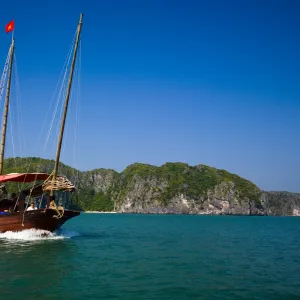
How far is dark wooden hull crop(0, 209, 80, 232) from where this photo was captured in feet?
107

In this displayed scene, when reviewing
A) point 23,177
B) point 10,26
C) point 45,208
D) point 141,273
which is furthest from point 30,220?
point 10,26

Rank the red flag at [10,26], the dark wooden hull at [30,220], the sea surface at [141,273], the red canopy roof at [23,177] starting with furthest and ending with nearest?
the red flag at [10,26] → the red canopy roof at [23,177] → the dark wooden hull at [30,220] → the sea surface at [141,273]

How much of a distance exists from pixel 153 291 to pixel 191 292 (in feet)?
5.32

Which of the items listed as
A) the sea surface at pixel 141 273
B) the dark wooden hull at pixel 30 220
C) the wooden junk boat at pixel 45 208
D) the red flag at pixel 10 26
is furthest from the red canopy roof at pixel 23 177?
the red flag at pixel 10 26

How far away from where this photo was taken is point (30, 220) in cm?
3269

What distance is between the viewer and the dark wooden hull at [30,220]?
107 ft

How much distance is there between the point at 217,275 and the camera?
19.4 m

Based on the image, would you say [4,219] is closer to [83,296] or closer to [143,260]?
[143,260]

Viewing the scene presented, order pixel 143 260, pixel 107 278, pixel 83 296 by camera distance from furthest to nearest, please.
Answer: pixel 143 260 < pixel 107 278 < pixel 83 296

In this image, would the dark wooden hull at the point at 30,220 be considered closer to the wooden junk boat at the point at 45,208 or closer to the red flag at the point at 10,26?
the wooden junk boat at the point at 45,208

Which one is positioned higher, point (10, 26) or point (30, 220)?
point (10, 26)

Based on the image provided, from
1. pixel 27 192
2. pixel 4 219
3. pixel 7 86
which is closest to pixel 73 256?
pixel 4 219

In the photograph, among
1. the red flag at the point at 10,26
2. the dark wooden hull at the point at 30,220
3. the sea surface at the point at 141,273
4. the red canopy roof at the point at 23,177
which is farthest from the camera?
the red flag at the point at 10,26

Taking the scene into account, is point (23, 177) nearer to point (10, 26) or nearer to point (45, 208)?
point (45, 208)
